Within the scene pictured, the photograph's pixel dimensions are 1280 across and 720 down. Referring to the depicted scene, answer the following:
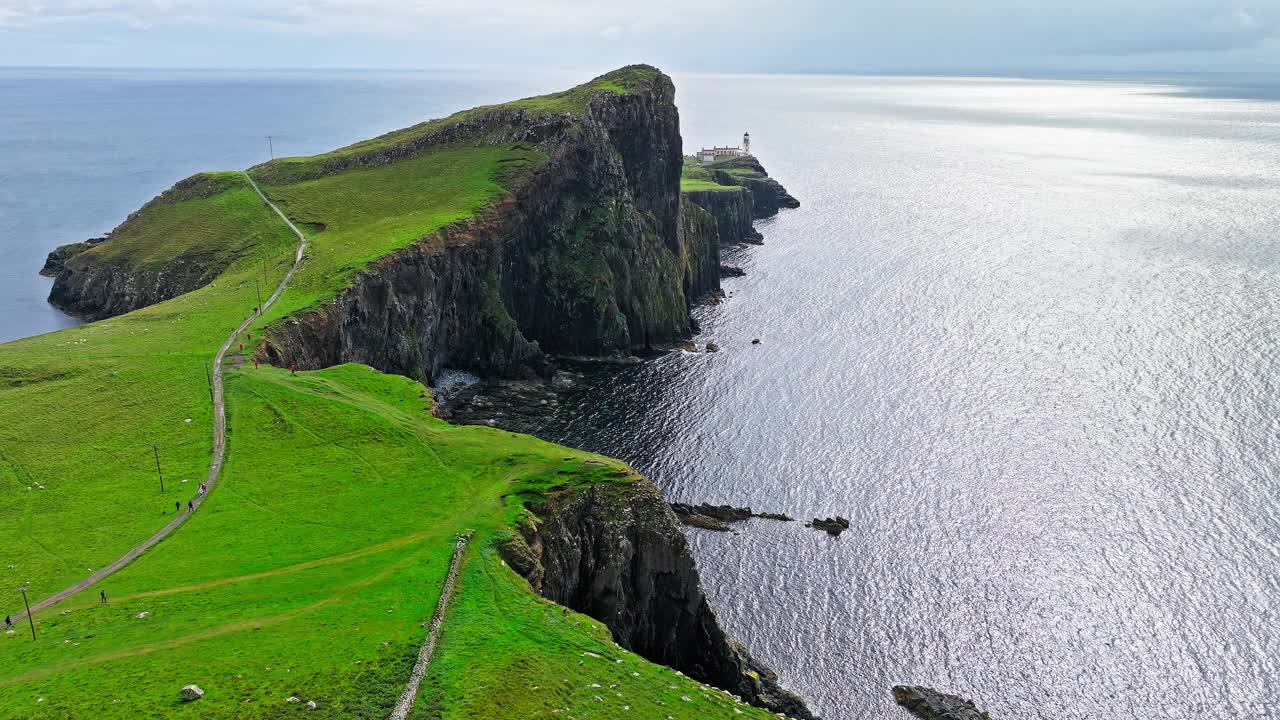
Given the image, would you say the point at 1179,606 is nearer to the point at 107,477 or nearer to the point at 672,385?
the point at 672,385

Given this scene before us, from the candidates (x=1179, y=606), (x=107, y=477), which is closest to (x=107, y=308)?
(x=107, y=477)

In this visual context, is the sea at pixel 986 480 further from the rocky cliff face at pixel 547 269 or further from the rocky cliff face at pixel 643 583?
the rocky cliff face at pixel 547 269

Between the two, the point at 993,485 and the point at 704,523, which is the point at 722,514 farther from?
the point at 993,485

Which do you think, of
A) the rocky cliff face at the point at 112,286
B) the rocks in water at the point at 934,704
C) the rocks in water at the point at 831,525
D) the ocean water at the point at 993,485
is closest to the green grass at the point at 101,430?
the rocky cliff face at the point at 112,286

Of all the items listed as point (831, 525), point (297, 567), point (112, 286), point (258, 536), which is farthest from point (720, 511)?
point (112, 286)

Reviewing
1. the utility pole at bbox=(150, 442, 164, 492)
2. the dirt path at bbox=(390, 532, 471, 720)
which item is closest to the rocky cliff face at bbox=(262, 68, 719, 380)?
the utility pole at bbox=(150, 442, 164, 492)

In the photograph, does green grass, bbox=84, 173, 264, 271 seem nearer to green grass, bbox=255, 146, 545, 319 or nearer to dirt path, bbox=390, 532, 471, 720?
green grass, bbox=255, 146, 545, 319
